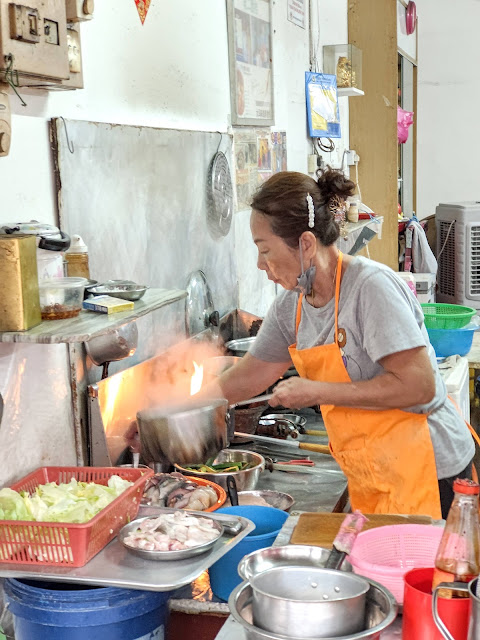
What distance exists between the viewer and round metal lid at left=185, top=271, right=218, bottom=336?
352 cm

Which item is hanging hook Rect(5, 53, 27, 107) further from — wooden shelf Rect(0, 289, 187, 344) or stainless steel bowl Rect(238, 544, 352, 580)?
stainless steel bowl Rect(238, 544, 352, 580)

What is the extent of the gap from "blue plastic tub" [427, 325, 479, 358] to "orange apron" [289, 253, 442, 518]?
6.50 feet

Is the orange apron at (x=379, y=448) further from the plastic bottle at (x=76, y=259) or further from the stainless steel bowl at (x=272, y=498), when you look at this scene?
the plastic bottle at (x=76, y=259)

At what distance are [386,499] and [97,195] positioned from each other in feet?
4.69

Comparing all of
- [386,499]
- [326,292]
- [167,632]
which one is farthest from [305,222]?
[167,632]

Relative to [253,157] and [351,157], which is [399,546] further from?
[351,157]

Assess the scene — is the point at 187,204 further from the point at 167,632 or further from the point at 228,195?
the point at 167,632

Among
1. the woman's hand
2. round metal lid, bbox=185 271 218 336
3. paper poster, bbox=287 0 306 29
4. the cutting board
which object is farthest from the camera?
paper poster, bbox=287 0 306 29

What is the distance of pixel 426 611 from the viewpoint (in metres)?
1.36

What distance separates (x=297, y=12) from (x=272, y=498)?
377 cm

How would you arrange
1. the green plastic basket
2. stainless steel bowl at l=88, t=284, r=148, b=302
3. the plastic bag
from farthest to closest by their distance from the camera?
the plastic bag
the green plastic basket
stainless steel bowl at l=88, t=284, r=148, b=302

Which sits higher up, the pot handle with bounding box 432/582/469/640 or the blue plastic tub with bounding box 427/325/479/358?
the pot handle with bounding box 432/582/469/640

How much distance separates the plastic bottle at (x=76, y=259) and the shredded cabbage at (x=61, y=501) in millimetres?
643

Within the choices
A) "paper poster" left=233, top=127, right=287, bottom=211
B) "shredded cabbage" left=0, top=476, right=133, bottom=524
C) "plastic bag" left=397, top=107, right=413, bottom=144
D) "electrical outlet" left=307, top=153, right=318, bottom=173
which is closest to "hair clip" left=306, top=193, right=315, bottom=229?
"shredded cabbage" left=0, top=476, right=133, bottom=524
